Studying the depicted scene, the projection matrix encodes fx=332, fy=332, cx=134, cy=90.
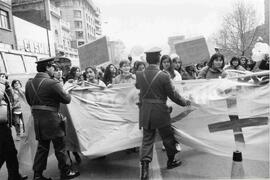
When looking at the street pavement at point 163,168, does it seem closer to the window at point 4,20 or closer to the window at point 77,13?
the window at point 4,20

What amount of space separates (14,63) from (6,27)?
17107 millimetres

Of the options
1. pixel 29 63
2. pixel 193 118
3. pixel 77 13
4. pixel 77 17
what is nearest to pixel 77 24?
pixel 77 17

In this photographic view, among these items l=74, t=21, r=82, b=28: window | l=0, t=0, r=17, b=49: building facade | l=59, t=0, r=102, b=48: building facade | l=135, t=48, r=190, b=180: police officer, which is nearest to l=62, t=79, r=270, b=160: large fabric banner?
l=135, t=48, r=190, b=180: police officer

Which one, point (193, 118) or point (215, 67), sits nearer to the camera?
point (193, 118)

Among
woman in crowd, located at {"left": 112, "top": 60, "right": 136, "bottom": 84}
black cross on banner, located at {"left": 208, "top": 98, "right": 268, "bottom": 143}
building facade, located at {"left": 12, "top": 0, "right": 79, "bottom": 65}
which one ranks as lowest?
black cross on banner, located at {"left": 208, "top": 98, "right": 268, "bottom": 143}

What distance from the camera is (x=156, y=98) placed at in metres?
4.66

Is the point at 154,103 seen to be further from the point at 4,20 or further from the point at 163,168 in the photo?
the point at 4,20

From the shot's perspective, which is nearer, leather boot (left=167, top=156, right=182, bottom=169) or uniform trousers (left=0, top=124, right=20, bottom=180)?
uniform trousers (left=0, top=124, right=20, bottom=180)

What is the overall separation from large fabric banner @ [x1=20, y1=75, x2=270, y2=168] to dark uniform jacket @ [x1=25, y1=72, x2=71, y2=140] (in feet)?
1.51

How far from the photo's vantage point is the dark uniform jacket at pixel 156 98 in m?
4.57

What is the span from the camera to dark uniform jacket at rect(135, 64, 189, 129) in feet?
15.0

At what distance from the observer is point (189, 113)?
16.3 feet

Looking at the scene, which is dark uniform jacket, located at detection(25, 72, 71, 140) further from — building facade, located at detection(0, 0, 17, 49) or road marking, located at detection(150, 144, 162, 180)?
building facade, located at detection(0, 0, 17, 49)

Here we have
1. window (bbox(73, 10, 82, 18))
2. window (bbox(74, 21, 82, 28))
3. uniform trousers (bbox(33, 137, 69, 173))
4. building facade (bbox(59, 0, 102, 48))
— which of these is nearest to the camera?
uniform trousers (bbox(33, 137, 69, 173))
